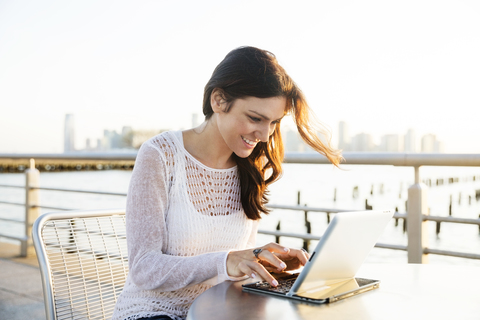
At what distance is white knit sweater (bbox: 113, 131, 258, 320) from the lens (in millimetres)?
1263

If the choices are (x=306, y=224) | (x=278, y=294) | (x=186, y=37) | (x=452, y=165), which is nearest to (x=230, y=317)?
(x=278, y=294)

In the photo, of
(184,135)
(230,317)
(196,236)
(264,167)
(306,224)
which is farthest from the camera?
(306,224)

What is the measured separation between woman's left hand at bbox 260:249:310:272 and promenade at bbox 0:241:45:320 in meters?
2.21

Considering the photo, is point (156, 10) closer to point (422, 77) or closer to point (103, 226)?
point (422, 77)

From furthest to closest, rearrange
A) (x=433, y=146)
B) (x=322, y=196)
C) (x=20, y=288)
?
(x=322, y=196), (x=20, y=288), (x=433, y=146)

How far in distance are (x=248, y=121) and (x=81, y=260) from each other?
2.20 ft

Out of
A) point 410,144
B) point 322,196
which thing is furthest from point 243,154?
point 322,196

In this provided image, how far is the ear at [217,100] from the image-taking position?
1527mm

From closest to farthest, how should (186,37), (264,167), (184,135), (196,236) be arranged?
(196,236) → (184,135) → (264,167) → (186,37)

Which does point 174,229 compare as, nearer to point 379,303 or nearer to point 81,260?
point 81,260

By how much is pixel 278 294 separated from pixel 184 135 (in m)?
0.76

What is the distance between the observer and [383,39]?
1198 inches

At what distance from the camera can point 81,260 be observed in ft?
4.82

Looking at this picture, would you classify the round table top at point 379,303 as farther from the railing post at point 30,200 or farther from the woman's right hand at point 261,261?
the railing post at point 30,200
